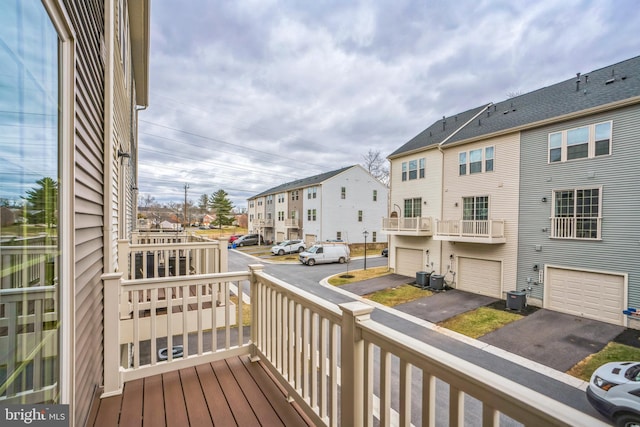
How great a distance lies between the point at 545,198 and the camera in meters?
9.74

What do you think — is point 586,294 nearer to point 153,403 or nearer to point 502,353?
point 502,353

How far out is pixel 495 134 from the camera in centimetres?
1113

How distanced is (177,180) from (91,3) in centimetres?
3355

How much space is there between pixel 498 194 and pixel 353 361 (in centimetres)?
1201

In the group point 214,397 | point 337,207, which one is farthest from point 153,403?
point 337,207

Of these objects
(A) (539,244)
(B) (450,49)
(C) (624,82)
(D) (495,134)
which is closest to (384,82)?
(B) (450,49)

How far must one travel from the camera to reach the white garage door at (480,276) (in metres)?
11.0

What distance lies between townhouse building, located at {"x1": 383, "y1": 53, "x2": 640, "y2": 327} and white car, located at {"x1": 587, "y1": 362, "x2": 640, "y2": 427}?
5718mm

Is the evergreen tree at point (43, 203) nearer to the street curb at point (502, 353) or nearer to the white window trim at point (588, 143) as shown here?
the street curb at point (502, 353)

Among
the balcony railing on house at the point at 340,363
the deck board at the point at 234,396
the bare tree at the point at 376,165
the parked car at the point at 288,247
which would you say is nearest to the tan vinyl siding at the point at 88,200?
the balcony railing on house at the point at 340,363

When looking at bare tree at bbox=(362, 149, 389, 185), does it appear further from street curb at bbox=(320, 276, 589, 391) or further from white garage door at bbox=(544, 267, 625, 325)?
street curb at bbox=(320, 276, 589, 391)

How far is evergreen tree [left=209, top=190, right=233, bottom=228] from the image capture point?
43.5 metres

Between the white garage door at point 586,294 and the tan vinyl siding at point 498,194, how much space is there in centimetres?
111

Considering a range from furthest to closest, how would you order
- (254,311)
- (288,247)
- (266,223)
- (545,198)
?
(266,223), (288,247), (545,198), (254,311)
